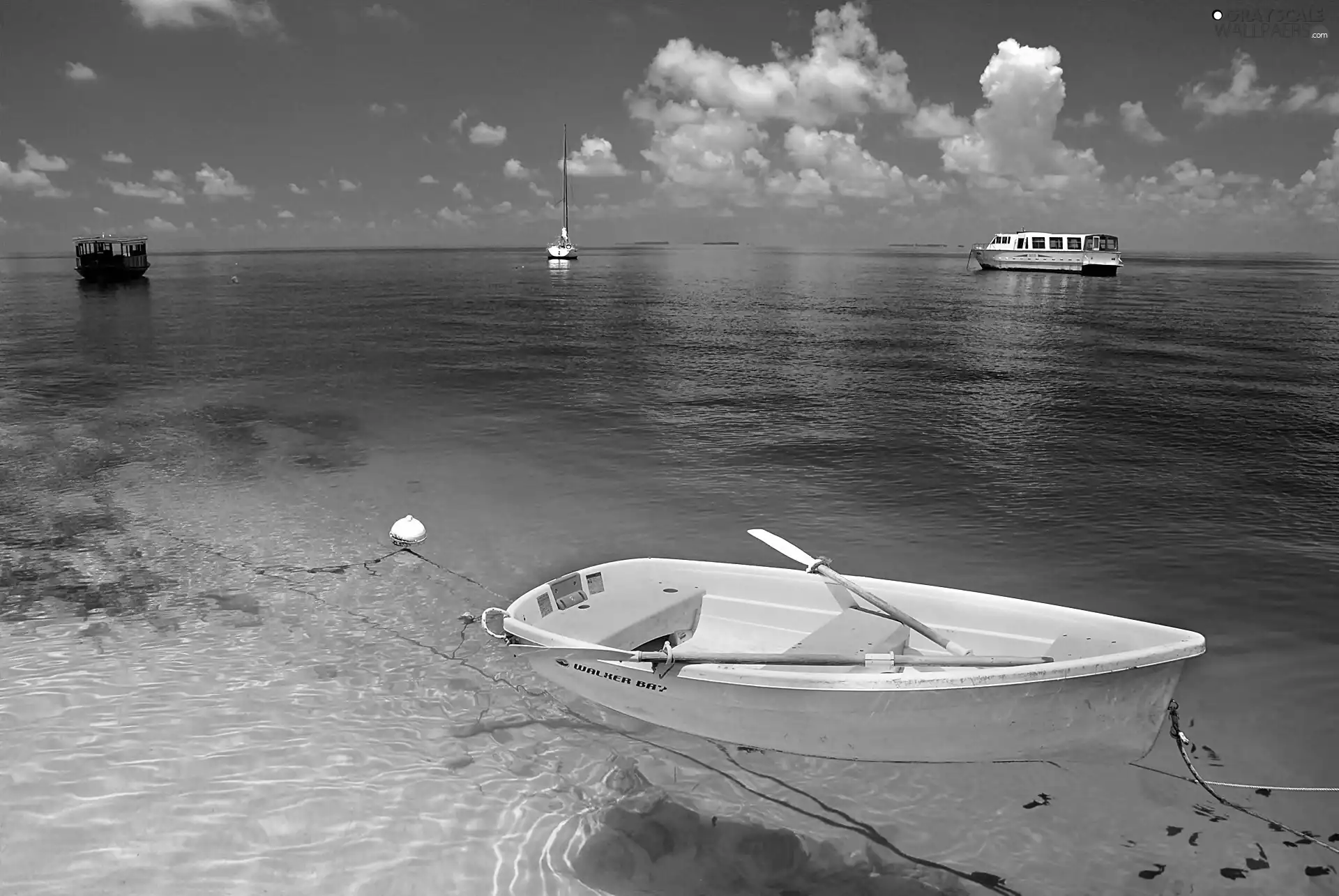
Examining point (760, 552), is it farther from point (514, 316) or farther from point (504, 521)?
point (514, 316)

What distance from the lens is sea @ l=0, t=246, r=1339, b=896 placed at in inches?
324

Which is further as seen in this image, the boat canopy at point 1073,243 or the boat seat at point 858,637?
the boat canopy at point 1073,243

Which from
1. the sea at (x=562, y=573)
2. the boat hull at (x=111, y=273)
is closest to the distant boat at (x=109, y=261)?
the boat hull at (x=111, y=273)

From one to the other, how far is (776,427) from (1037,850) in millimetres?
19038

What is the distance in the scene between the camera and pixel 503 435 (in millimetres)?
25688

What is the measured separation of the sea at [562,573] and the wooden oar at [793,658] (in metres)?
1.41

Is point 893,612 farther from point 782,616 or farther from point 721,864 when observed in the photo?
point 721,864

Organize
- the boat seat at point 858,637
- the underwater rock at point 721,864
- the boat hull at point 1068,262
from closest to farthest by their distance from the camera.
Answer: the underwater rock at point 721,864 → the boat seat at point 858,637 → the boat hull at point 1068,262

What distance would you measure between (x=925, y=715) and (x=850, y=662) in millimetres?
891

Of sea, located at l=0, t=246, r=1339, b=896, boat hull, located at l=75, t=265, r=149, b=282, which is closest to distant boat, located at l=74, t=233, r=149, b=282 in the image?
boat hull, located at l=75, t=265, r=149, b=282

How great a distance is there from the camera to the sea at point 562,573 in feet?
27.0

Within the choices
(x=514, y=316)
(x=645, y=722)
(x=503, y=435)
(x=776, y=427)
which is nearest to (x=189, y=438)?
(x=503, y=435)

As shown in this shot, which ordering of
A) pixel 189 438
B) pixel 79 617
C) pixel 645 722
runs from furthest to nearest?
pixel 189 438
pixel 79 617
pixel 645 722

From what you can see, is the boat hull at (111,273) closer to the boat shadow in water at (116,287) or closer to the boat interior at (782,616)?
the boat shadow in water at (116,287)
